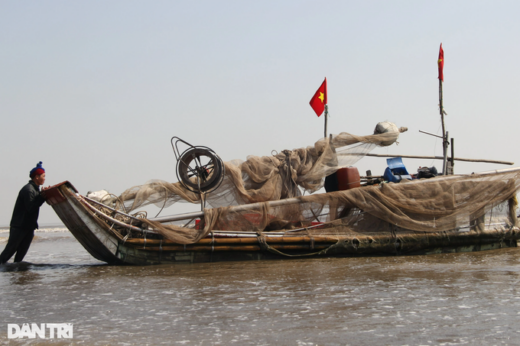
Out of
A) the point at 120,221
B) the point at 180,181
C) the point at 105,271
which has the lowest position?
the point at 105,271

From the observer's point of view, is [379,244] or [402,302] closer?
[402,302]

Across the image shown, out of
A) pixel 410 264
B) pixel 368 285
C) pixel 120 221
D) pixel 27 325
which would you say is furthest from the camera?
pixel 120 221

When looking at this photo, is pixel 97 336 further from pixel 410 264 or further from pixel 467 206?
pixel 467 206

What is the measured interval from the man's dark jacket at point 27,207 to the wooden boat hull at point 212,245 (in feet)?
1.19

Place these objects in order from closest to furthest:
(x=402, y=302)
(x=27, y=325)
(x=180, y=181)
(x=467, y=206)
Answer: (x=27, y=325) < (x=402, y=302) < (x=180, y=181) < (x=467, y=206)

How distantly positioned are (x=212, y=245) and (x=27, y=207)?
3.22 metres

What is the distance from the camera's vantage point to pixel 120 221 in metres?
8.12

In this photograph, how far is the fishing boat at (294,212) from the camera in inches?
316

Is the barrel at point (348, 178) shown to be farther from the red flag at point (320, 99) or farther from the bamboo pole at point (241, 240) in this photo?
the red flag at point (320, 99)

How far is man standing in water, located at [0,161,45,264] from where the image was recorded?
789 centimetres

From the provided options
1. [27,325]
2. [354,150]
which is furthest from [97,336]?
[354,150]

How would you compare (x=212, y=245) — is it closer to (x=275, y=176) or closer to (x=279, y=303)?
(x=275, y=176)

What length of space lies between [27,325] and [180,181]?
15.3 feet

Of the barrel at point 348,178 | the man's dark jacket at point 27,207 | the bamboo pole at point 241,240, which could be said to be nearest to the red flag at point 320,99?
the barrel at point 348,178
